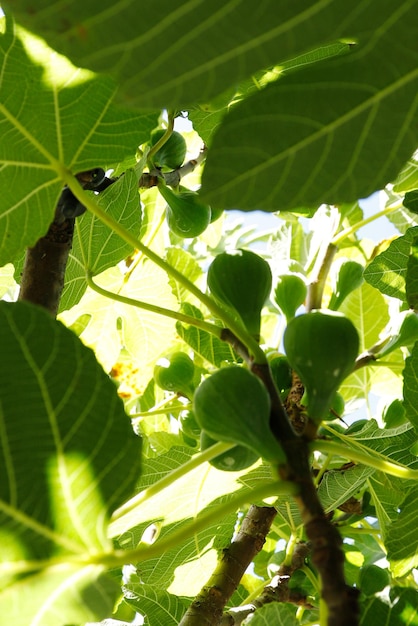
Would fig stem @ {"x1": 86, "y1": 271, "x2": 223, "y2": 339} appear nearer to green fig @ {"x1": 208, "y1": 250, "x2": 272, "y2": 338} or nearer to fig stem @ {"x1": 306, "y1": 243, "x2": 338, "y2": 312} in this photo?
green fig @ {"x1": 208, "y1": 250, "x2": 272, "y2": 338}

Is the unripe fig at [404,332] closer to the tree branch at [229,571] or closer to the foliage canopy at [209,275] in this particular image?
the foliage canopy at [209,275]

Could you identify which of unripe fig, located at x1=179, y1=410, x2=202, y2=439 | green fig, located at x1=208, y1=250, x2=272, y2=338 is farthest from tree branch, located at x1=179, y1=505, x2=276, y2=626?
green fig, located at x1=208, y1=250, x2=272, y2=338

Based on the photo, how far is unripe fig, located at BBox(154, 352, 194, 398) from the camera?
1707 millimetres

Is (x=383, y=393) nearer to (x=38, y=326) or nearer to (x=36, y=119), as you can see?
(x=36, y=119)

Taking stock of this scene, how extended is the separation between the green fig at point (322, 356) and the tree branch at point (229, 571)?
606mm

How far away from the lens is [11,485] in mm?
705

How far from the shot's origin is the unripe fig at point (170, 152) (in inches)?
64.3

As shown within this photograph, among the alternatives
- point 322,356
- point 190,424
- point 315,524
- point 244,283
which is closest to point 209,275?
point 244,283

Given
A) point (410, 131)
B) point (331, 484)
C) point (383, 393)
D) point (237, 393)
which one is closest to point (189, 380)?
point (331, 484)

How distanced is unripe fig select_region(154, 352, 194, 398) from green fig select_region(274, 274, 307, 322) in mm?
320

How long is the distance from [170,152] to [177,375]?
0.53m

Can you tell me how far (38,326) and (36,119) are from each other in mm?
417

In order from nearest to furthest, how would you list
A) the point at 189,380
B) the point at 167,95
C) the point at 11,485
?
the point at 167,95 → the point at 11,485 → the point at 189,380

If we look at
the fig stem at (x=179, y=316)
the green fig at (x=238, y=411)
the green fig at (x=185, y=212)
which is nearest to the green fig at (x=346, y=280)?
the green fig at (x=185, y=212)
